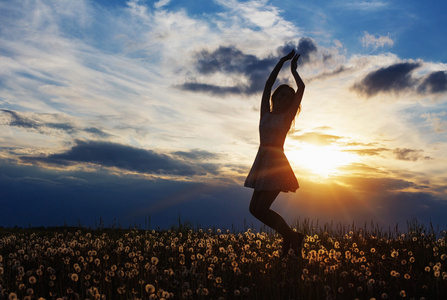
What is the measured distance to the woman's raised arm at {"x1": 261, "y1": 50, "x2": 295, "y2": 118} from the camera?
8.45 m

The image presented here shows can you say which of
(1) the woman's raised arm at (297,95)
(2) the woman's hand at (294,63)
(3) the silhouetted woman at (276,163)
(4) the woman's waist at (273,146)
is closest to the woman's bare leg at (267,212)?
(3) the silhouetted woman at (276,163)

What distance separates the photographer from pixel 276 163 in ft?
26.6

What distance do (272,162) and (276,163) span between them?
0.27 feet

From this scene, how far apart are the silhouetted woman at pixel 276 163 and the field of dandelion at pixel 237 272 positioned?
0.68m

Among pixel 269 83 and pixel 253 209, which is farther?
pixel 269 83

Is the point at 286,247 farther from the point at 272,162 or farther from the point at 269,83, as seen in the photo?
the point at 269,83

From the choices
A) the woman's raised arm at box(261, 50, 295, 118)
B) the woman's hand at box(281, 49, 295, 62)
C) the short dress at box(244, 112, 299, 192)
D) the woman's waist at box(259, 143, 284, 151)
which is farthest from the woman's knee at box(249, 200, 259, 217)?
the woman's hand at box(281, 49, 295, 62)

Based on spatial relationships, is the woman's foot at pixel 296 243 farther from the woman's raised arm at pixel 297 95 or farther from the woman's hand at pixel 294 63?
the woman's hand at pixel 294 63

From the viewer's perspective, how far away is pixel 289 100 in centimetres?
836

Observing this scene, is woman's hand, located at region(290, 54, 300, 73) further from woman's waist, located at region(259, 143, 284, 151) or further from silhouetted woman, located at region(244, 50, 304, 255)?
woman's waist, located at region(259, 143, 284, 151)

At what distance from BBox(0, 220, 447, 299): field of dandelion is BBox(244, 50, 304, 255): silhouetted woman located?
677 mm

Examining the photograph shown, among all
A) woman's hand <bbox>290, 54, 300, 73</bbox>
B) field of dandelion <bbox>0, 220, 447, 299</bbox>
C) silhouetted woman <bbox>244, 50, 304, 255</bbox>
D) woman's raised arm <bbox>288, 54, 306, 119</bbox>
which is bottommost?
field of dandelion <bbox>0, 220, 447, 299</bbox>

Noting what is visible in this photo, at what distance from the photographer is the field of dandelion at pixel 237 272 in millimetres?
5715

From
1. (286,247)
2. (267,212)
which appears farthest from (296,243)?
(267,212)
